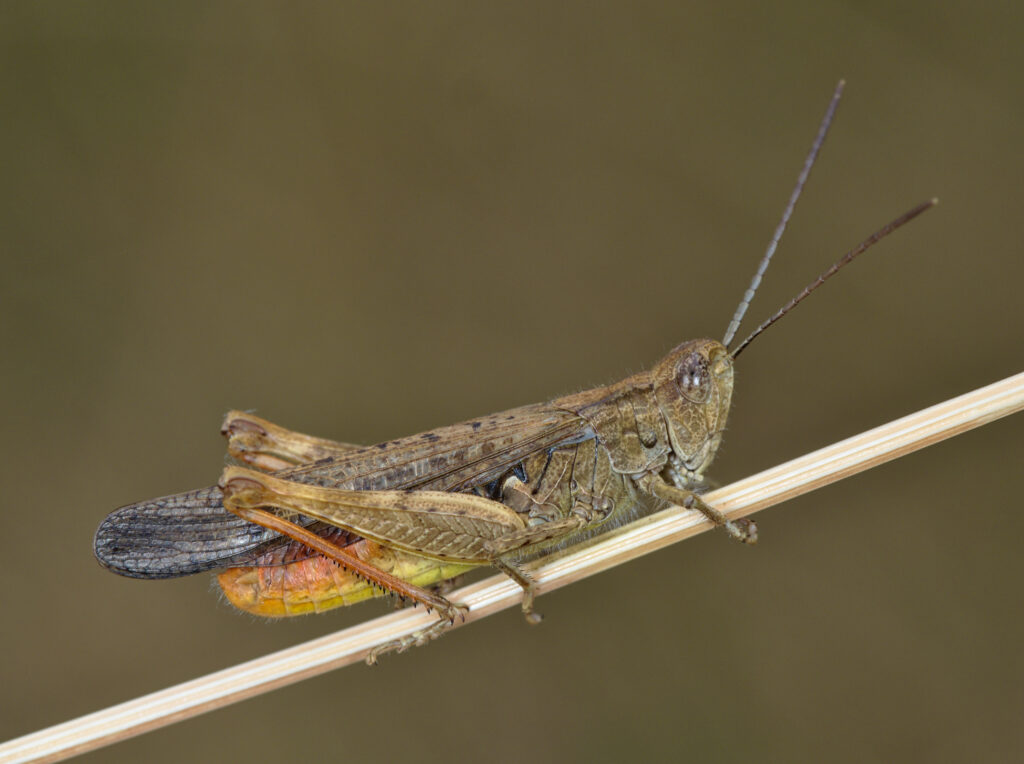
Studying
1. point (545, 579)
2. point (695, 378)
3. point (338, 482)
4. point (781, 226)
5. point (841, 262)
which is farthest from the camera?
point (695, 378)

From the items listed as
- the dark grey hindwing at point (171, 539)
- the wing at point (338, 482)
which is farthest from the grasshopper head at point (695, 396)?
the dark grey hindwing at point (171, 539)

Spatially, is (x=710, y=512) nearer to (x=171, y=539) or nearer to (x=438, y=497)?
(x=438, y=497)

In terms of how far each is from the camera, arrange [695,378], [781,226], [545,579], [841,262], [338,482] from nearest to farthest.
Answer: [841,262], [781,226], [545,579], [338,482], [695,378]

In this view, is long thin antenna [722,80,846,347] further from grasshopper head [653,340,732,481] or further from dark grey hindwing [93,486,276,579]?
dark grey hindwing [93,486,276,579]

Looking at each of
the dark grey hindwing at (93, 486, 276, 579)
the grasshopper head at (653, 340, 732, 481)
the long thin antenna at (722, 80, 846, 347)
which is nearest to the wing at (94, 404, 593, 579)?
the dark grey hindwing at (93, 486, 276, 579)

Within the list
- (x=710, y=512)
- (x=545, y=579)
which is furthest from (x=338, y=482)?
(x=710, y=512)

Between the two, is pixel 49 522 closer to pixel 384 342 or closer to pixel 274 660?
pixel 384 342

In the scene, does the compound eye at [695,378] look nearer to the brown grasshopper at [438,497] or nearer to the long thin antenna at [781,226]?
the brown grasshopper at [438,497]

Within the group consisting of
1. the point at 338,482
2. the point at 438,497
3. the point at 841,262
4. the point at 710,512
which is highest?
the point at 338,482
